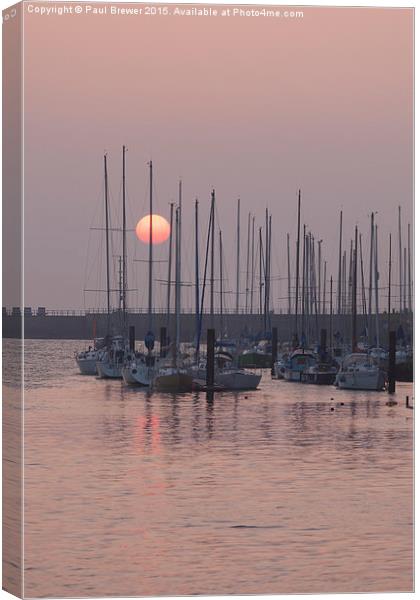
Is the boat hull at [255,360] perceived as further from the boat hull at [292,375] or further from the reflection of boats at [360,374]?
the reflection of boats at [360,374]

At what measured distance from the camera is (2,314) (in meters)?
10.9

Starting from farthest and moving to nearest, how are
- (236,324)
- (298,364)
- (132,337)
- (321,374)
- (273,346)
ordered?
1. (273,346)
2. (298,364)
3. (236,324)
4. (321,374)
5. (132,337)

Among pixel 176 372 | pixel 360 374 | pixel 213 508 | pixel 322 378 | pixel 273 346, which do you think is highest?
pixel 273 346

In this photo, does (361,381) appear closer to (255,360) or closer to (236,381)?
(236,381)

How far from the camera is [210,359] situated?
3562cm

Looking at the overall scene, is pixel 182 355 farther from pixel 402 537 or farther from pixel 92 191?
pixel 402 537

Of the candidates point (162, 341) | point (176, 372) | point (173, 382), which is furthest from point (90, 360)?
point (176, 372)

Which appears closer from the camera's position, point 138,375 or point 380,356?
point 380,356

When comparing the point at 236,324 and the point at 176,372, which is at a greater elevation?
the point at 236,324

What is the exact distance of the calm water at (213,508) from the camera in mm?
11977

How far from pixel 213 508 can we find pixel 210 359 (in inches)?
777

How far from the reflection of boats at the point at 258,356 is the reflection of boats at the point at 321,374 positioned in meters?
2.81

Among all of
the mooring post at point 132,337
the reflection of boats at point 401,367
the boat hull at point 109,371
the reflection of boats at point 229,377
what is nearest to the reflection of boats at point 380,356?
the reflection of boats at point 401,367

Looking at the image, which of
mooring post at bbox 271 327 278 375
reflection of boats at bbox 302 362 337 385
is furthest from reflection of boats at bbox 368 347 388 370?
mooring post at bbox 271 327 278 375
